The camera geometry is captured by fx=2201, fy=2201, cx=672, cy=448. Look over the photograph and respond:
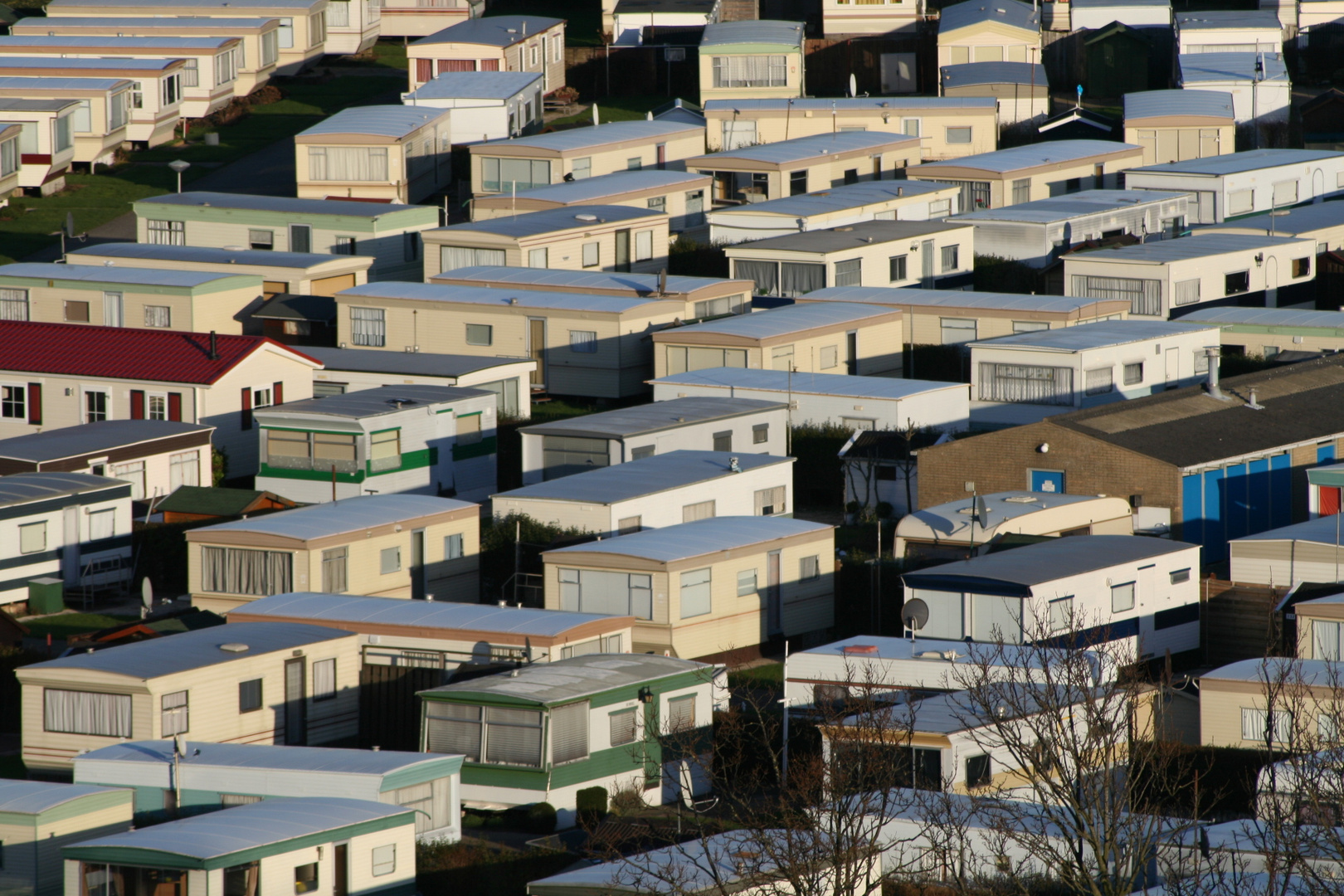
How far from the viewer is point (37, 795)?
972 inches

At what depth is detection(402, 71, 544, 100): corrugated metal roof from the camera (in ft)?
229

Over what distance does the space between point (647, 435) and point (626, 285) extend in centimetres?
1186

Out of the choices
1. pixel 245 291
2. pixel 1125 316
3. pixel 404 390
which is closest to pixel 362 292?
pixel 245 291

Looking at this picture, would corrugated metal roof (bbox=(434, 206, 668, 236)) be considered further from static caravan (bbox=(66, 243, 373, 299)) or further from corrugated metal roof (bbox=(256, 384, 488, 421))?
corrugated metal roof (bbox=(256, 384, 488, 421))

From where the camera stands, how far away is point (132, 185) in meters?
68.1

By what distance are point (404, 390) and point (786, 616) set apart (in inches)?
467

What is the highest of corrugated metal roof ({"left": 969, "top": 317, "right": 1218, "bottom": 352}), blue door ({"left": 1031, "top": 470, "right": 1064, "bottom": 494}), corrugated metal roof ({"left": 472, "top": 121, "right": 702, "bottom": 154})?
corrugated metal roof ({"left": 472, "top": 121, "right": 702, "bottom": 154})

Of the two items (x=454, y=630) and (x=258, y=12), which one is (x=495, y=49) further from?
(x=454, y=630)

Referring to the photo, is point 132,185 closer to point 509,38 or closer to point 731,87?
point 509,38

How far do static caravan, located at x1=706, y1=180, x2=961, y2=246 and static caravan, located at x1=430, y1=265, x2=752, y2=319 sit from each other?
6688mm

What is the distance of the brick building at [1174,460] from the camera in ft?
126

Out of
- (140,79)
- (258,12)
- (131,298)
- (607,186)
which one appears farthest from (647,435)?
(258,12)

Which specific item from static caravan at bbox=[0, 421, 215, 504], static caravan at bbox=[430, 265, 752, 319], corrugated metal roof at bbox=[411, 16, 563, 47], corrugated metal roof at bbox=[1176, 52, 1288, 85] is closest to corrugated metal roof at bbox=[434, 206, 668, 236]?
static caravan at bbox=[430, 265, 752, 319]

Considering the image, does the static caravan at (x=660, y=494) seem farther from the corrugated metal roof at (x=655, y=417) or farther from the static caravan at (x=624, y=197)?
the static caravan at (x=624, y=197)
